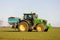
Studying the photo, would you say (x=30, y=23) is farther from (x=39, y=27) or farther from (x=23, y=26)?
(x=39, y=27)

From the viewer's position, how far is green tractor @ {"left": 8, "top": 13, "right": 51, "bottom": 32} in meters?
18.2

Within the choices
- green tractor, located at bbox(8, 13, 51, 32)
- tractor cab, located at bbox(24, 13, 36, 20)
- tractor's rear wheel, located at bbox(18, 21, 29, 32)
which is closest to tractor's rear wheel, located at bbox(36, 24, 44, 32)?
green tractor, located at bbox(8, 13, 51, 32)

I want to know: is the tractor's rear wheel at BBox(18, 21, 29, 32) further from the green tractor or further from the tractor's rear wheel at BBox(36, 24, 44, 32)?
the tractor's rear wheel at BBox(36, 24, 44, 32)

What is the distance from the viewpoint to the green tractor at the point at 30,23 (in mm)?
18156

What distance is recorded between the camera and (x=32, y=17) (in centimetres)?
1883

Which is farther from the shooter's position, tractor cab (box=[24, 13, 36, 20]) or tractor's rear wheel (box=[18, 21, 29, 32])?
tractor cab (box=[24, 13, 36, 20])

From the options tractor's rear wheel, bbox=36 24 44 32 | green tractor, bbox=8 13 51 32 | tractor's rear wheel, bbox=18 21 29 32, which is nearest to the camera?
tractor's rear wheel, bbox=18 21 29 32

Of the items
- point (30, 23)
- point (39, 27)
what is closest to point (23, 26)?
point (30, 23)

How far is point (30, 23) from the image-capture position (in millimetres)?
18547

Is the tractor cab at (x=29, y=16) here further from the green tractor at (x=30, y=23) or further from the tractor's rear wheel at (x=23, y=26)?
the tractor's rear wheel at (x=23, y=26)

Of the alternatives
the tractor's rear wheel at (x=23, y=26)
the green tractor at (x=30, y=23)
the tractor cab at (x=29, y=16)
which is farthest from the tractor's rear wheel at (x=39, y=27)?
the tractor's rear wheel at (x=23, y=26)

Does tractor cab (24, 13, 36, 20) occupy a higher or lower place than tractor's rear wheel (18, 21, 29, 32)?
higher

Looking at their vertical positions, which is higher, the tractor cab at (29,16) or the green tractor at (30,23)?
the tractor cab at (29,16)

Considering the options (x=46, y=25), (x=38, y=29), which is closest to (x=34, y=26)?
(x=38, y=29)
